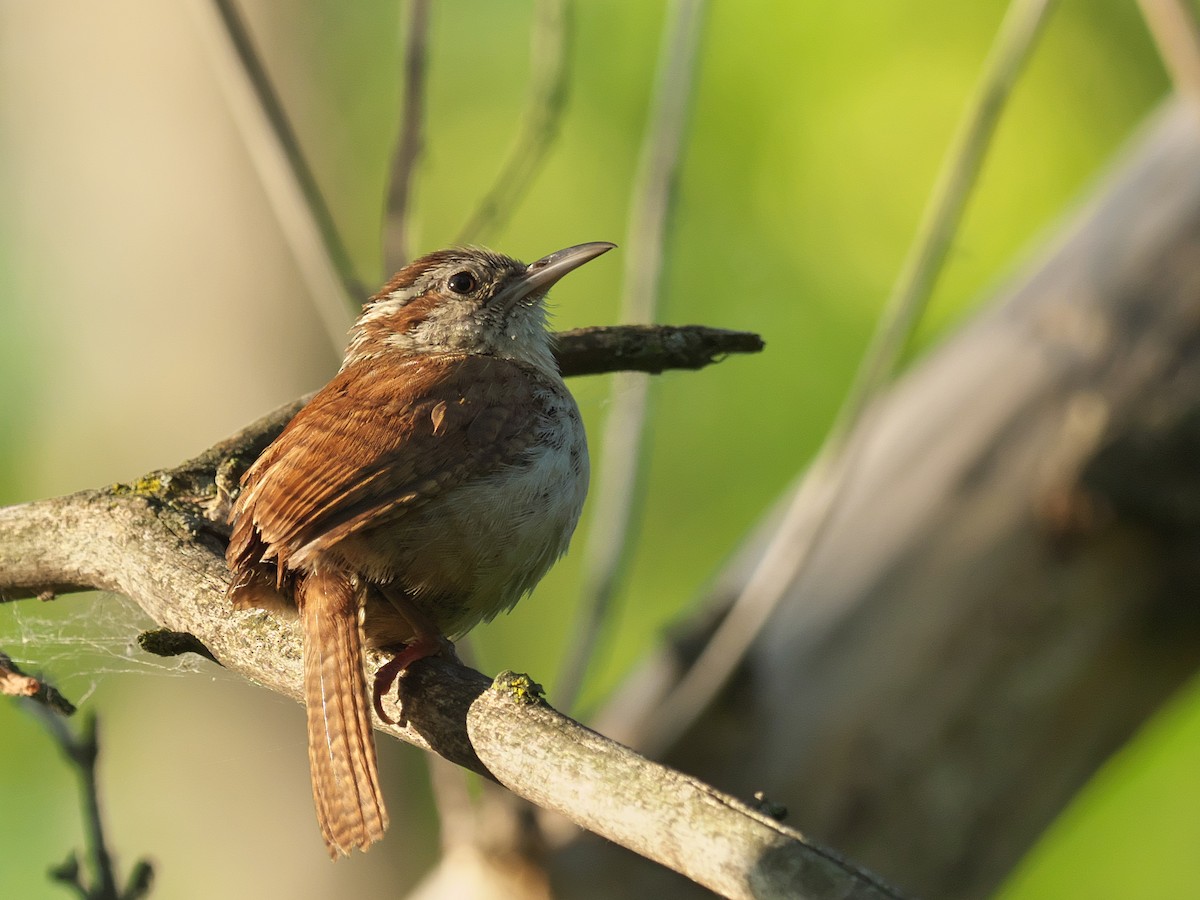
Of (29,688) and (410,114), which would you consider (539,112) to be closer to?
(410,114)

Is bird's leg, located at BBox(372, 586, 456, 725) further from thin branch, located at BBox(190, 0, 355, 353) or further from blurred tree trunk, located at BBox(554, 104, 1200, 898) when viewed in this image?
blurred tree trunk, located at BBox(554, 104, 1200, 898)

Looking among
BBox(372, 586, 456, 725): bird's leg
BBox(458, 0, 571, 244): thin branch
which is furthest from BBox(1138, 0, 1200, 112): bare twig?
BBox(372, 586, 456, 725): bird's leg

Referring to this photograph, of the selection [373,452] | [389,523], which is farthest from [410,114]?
[389,523]

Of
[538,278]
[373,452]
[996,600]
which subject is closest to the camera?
[373,452]

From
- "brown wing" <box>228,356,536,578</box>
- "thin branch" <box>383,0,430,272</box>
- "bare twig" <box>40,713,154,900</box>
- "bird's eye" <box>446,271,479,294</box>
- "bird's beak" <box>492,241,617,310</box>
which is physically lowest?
"bare twig" <box>40,713,154,900</box>

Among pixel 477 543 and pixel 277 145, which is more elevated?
pixel 277 145

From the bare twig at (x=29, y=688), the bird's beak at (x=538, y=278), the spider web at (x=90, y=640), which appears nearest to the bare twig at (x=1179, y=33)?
the bird's beak at (x=538, y=278)

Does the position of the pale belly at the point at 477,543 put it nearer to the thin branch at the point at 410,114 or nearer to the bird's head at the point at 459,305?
the bird's head at the point at 459,305
